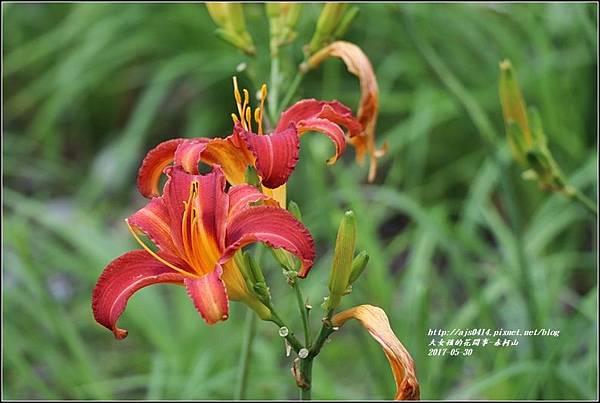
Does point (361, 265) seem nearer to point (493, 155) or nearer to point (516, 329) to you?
point (493, 155)

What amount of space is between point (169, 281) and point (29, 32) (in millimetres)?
2882

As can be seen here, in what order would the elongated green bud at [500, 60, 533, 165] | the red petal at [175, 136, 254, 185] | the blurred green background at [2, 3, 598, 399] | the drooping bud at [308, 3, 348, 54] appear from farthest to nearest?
the blurred green background at [2, 3, 598, 399], the elongated green bud at [500, 60, 533, 165], the drooping bud at [308, 3, 348, 54], the red petal at [175, 136, 254, 185]

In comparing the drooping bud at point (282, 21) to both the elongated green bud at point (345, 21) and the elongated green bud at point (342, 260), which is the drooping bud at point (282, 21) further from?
the elongated green bud at point (342, 260)

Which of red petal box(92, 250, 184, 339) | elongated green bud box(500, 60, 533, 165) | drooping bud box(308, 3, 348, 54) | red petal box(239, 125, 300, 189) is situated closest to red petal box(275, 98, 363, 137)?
red petal box(239, 125, 300, 189)

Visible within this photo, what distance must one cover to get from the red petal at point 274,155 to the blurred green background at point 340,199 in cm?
67

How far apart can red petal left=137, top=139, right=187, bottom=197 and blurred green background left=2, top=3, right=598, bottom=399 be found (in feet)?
2.10

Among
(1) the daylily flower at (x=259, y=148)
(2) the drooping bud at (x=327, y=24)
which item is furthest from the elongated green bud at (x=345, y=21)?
(1) the daylily flower at (x=259, y=148)

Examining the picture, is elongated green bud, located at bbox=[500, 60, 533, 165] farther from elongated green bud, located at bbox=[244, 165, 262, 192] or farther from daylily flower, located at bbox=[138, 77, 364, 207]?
elongated green bud, located at bbox=[244, 165, 262, 192]

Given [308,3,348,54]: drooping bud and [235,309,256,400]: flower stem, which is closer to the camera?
[235,309,256,400]: flower stem

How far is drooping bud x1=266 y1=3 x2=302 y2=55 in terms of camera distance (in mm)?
1348

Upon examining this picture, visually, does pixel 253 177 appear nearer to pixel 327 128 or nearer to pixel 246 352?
pixel 327 128

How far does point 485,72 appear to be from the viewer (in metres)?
2.78

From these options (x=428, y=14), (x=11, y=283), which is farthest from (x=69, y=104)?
(x=428, y=14)

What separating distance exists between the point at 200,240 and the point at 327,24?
55 centimetres
